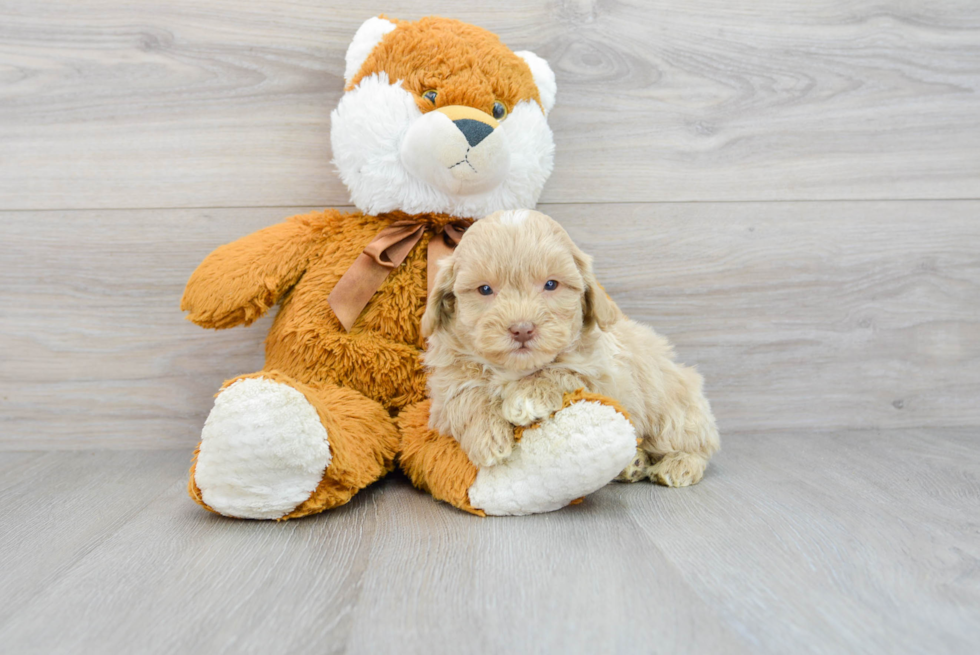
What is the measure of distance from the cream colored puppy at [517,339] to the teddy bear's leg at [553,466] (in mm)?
22

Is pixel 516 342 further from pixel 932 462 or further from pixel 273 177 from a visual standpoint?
pixel 932 462

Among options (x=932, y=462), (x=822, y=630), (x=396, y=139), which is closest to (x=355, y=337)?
(x=396, y=139)

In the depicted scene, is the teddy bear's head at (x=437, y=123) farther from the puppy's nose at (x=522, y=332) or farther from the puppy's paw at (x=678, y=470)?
the puppy's paw at (x=678, y=470)

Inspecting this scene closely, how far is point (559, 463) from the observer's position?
845mm

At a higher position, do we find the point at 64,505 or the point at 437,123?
the point at 437,123

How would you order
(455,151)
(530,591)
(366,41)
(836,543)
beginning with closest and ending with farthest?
(530,591) → (836,543) → (455,151) → (366,41)

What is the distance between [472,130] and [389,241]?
0.21 meters

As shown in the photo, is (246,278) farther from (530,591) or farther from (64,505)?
(530,591)

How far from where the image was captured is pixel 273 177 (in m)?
1.26

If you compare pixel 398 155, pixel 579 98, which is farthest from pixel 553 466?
pixel 579 98

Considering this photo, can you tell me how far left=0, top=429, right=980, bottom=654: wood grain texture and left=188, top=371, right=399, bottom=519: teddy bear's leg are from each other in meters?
0.03

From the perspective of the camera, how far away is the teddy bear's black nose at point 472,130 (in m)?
0.98

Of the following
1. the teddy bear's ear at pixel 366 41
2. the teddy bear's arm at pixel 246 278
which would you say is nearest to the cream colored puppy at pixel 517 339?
the teddy bear's arm at pixel 246 278

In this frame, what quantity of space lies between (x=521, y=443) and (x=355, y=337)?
1.12 feet
